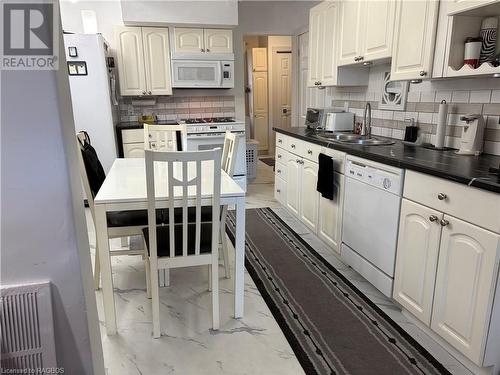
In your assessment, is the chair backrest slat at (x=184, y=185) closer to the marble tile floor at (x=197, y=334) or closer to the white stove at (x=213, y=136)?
the marble tile floor at (x=197, y=334)

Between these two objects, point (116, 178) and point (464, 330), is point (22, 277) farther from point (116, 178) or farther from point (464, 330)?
point (464, 330)

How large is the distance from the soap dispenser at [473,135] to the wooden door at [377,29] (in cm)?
75

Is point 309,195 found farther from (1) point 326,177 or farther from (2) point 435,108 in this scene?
(2) point 435,108

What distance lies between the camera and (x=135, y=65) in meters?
4.29

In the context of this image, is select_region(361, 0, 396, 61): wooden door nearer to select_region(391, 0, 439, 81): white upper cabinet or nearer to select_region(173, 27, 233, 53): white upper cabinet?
select_region(391, 0, 439, 81): white upper cabinet

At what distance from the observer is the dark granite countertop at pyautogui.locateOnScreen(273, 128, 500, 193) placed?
4.91 feet

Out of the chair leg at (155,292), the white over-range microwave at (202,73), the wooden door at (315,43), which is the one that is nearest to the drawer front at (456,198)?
the chair leg at (155,292)

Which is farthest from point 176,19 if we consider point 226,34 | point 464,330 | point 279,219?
point 464,330

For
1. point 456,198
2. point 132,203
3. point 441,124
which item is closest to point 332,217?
point 441,124

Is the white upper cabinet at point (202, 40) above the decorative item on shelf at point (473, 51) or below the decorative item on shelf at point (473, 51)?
above

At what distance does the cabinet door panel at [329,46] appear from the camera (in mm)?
3225

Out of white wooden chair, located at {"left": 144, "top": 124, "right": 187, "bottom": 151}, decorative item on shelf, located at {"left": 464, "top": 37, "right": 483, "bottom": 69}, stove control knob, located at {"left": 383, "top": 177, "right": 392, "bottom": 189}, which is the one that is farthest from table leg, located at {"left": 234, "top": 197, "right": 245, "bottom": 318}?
decorative item on shelf, located at {"left": 464, "top": 37, "right": 483, "bottom": 69}

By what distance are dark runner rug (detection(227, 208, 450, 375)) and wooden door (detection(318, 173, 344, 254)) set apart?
166 mm

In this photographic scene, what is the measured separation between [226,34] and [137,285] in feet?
11.1
